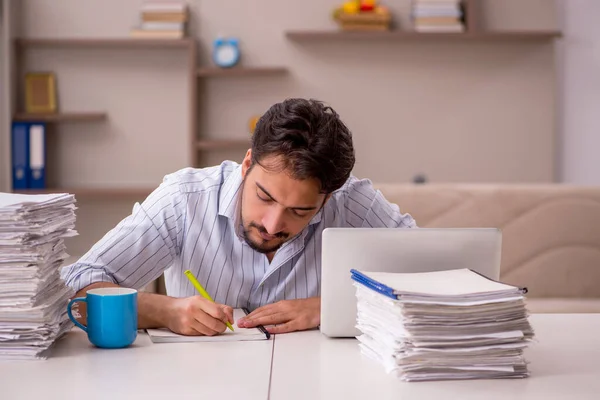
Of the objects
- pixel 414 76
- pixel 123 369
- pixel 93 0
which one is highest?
pixel 93 0

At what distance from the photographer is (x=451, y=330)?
1310 mm

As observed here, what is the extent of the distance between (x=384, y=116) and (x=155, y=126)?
49.5 inches

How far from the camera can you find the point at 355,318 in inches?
60.6

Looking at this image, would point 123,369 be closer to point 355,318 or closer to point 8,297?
point 8,297

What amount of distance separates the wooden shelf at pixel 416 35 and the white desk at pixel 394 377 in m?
2.86

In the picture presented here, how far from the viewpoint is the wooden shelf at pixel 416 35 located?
4234 mm

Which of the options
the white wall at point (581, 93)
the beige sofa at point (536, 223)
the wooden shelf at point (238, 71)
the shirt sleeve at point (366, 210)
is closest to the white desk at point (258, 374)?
the shirt sleeve at point (366, 210)

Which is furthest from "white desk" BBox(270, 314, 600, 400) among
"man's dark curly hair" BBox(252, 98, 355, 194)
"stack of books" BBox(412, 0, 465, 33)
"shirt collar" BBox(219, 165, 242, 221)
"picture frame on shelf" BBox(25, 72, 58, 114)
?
"picture frame on shelf" BBox(25, 72, 58, 114)

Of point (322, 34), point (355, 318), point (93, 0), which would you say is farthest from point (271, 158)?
point (93, 0)

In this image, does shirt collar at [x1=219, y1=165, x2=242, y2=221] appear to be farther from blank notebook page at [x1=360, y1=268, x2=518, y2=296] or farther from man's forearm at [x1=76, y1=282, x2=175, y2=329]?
blank notebook page at [x1=360, y1=268, x2=518, y2=296]

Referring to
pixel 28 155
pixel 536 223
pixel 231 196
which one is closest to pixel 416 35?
pixel 536 223

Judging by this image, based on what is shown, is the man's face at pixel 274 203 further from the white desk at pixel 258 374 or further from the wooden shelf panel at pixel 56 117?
the wooden shelf panel at pixel 56 117

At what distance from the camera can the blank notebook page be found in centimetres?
134

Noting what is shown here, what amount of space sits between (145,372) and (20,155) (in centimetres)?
322
